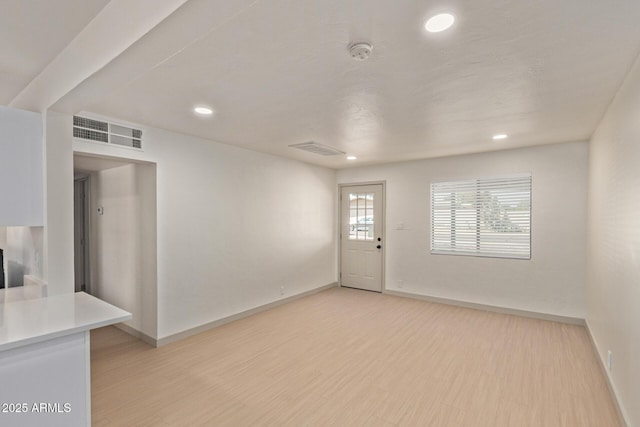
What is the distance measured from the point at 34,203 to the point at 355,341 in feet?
10.9

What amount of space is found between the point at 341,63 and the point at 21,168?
245 centimetres

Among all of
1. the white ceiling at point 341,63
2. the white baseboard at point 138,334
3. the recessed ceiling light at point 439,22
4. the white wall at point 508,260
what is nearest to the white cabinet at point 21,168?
the white ceiling at point 341,63

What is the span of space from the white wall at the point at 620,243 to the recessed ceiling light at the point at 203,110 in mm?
3253

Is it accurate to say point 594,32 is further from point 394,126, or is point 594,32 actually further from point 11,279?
point 11,279

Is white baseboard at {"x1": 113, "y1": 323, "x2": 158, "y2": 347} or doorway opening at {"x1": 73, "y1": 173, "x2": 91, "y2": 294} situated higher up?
doorway opening at {"x1": 73, "y1": 173, "x2": 91, "y2": 294}

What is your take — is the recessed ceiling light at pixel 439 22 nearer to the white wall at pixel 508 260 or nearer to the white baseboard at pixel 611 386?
the white baseboard at pixel 611 386

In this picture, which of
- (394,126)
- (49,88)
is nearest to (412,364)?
(394,126)

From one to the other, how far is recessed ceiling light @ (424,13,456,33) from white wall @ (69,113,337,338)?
10.3 ft

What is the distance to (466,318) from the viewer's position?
4.50 meters

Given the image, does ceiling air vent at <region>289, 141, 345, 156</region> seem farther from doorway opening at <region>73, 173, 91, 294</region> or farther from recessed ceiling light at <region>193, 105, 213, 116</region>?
doorway opening at <region>73, 173, 91, 294</region>

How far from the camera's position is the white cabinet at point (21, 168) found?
2.21 meters

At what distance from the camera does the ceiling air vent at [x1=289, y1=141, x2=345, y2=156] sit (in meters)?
4.32

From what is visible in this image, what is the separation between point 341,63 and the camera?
6.77ft

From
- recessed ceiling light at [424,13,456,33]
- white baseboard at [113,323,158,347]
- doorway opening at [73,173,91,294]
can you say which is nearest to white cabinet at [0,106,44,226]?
white baseboard at [113,323,158,347]
